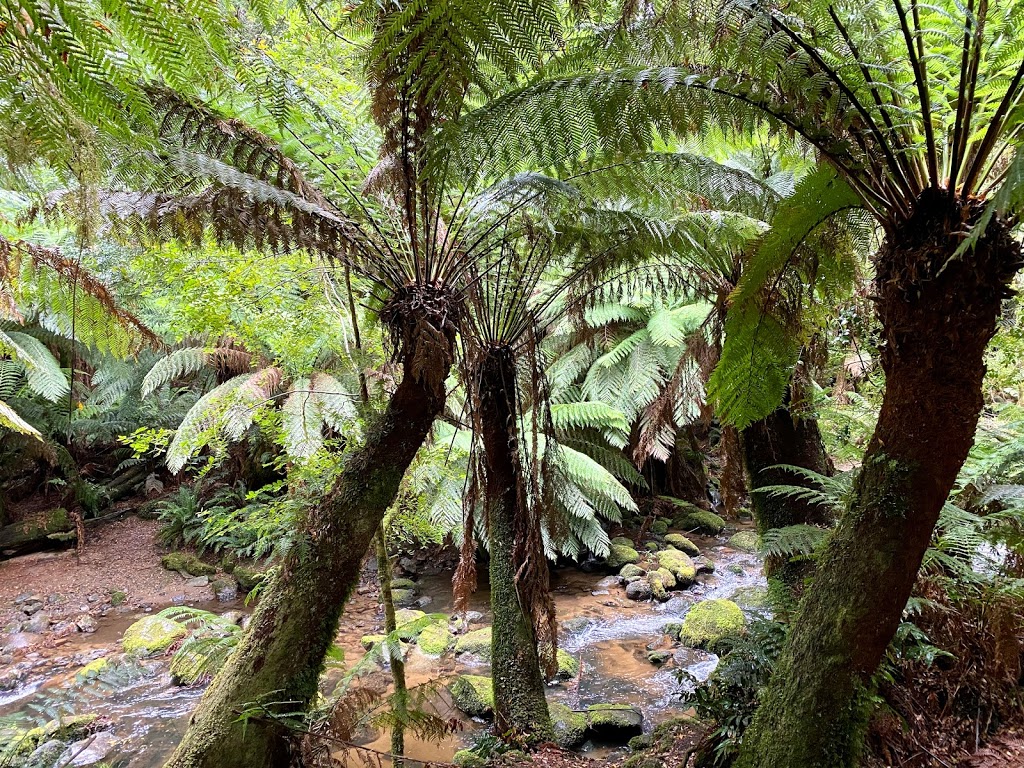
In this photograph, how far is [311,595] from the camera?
193 centimetres

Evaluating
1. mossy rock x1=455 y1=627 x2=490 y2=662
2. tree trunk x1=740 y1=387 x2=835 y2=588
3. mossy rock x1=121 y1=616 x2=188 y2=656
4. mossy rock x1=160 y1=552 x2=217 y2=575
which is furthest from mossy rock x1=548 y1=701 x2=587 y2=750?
mossy rock x1=160 y1=552 x2=217 y2=575

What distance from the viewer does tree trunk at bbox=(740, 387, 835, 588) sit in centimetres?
285

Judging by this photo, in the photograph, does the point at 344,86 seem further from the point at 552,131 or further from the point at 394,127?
the point at 552,131

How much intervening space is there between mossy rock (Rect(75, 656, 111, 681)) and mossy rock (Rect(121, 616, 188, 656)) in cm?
21

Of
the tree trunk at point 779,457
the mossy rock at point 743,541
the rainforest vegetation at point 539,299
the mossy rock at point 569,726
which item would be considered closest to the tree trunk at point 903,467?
the rainforest vegetation at point 539,299

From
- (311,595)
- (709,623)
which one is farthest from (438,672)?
(311,595)

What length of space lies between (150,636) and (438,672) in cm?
245

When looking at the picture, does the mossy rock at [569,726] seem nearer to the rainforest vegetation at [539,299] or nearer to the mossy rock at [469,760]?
the rainforest vegetation at [539,299]

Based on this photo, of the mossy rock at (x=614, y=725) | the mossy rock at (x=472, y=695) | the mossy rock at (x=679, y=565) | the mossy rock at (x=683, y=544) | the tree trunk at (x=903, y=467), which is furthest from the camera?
the mossy rock at (x=683, y=544)

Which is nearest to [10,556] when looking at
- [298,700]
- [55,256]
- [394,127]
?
[55,256]

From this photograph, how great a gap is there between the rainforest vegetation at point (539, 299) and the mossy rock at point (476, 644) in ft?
0.46

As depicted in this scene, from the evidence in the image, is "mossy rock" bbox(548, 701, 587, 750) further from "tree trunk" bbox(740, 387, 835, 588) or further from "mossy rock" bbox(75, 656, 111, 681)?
"mossy rock" bbox(75, 656, 111, 681)

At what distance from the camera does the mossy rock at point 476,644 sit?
14.7ft

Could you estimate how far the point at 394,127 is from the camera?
6.91 ft
